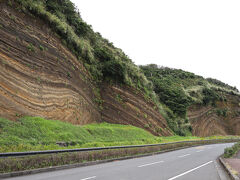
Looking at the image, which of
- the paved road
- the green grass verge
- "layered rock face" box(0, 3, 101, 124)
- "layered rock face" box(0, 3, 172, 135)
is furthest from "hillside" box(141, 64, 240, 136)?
the paved road

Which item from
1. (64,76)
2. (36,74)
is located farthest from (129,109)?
(36,74)

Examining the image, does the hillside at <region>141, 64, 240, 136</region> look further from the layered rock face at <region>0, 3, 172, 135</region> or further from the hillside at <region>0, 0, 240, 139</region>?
the layered rock face at <region>0, 3, 172, 135</region>

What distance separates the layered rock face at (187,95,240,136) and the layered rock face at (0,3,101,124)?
111 feet

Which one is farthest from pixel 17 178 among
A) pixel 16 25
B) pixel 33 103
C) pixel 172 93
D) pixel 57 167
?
pixel 172 93

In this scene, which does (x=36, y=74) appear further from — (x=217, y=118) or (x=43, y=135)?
(x=217, y=118)

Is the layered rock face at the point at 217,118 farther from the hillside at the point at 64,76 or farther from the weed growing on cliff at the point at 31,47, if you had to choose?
the weed growing on cliff at the point at 31,47

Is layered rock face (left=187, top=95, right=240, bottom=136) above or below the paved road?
above

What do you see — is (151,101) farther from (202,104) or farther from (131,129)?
(202,104)

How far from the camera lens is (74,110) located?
21438mm

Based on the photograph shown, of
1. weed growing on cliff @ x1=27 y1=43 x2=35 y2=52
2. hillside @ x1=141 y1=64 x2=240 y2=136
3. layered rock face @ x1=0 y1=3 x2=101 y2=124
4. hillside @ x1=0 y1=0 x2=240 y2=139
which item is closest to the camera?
layered rock face @ x1=0 y1=3 x2=101 y2=124

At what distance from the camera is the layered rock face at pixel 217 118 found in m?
50.9

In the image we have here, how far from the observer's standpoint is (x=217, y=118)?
5659 cm

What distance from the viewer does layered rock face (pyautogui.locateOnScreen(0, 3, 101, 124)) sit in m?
15.4

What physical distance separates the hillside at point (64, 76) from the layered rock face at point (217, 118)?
727cm
